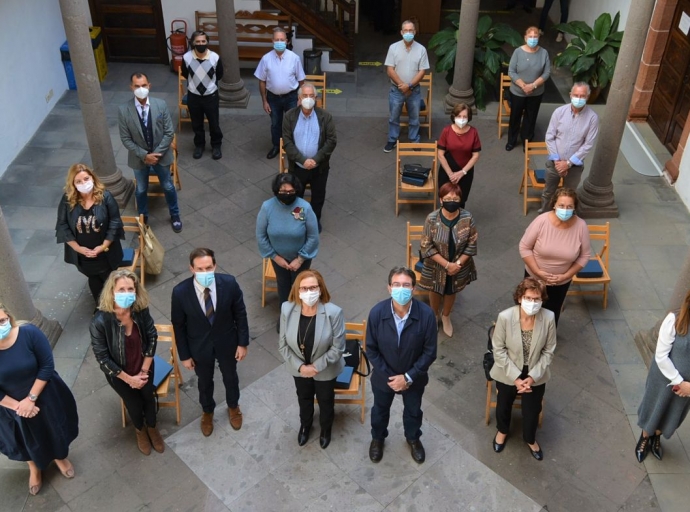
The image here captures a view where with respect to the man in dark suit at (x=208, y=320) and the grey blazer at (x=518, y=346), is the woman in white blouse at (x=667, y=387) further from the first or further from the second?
the man in dark suit at (x=208, y=320)

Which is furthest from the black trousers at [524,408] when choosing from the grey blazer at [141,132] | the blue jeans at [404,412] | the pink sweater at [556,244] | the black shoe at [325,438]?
the grey blazer at [141,132]

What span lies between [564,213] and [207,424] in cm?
354

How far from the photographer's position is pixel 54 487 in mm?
5918

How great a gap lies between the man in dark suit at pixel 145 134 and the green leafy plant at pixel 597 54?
6252 millimetres

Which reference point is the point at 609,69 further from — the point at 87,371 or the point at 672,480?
the point at 87,371

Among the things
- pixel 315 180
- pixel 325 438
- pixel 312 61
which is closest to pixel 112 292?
pixel 325 438

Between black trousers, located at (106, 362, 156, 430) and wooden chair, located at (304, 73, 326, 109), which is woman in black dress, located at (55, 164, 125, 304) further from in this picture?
wooden chair, located at (304, 73, 326, 109)

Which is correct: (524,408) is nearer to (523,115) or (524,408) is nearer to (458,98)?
(523,115)

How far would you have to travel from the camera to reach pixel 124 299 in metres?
5.35

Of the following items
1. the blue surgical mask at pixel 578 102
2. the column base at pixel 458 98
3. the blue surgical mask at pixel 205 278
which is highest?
the blue surgical mask at pixel 578 102

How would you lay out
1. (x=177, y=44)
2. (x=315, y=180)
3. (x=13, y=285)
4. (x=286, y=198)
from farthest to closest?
(x=177, y=44) < (x=315, y=180) < (x=13, y=285) < (x=286, y=198)

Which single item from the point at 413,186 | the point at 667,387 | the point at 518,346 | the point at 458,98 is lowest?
the point at 413,186

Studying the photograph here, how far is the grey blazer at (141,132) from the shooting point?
8.20 meters

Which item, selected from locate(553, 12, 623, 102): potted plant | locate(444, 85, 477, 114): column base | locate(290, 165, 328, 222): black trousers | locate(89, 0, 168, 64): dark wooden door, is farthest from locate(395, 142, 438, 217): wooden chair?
locate(89, 0, 168, 64): dark wooden door
